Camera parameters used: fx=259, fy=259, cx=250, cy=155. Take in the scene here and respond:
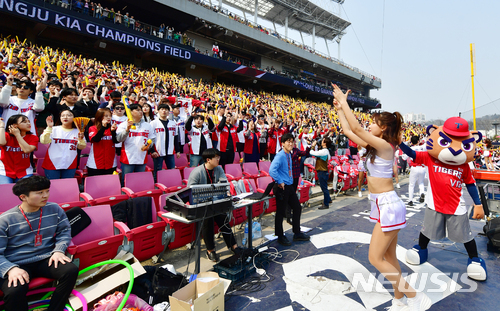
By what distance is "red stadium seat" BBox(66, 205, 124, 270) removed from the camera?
274 cm

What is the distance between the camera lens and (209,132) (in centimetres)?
658

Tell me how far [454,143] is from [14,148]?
5813 millimetres

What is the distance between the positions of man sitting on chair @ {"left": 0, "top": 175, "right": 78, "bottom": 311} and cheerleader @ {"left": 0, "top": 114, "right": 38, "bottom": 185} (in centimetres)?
152

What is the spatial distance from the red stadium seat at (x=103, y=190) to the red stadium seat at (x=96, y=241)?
0.62 m

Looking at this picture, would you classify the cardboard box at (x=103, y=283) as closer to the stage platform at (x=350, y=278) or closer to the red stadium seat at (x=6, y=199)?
the stage platform at (x=350, y=278)

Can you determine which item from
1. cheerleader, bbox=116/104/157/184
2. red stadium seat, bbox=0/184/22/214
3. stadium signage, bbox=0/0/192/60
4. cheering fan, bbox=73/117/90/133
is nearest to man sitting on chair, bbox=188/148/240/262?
cheerleader, bbox=116/104/157/184

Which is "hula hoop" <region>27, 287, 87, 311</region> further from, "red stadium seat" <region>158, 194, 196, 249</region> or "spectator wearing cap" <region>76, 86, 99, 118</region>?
"spectator wearing cap" <region>76, 86, 99, 118</region>

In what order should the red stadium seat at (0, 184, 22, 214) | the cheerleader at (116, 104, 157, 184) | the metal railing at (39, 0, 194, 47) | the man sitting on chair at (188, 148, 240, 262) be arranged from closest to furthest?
1. the red stadium seat at (0, 184, 22, 214)
2. the man sitting on chair at (188, 148, 240, 262)
3. the cheerleader at (116, 104, 157, 184)
4. the metal railing at (39, 0, 194, 47)

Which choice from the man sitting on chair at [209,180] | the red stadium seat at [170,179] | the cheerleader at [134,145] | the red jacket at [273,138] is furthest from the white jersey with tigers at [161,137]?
the red jacket at [273,138]

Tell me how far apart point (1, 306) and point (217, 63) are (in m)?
25.1

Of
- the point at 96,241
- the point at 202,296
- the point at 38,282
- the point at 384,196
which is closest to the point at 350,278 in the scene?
the point at 384,196

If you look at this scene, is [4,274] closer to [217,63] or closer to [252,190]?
[252,190]

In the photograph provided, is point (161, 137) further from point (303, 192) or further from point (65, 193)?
point (303, 192)

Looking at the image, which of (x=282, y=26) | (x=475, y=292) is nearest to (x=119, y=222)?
(x=475, y=292)
